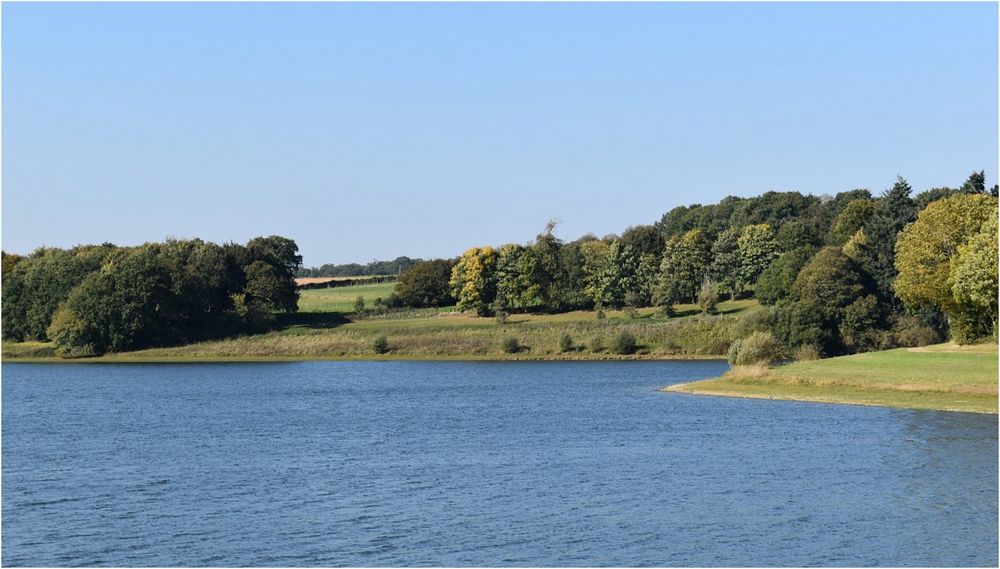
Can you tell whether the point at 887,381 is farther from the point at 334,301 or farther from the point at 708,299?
the point at 334,301

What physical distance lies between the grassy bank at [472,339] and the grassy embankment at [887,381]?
1539 inches

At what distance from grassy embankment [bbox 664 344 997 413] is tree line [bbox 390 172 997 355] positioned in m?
4.32

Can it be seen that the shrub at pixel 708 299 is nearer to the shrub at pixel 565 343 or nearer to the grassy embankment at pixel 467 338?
the grassy embankment at pixel 467 338

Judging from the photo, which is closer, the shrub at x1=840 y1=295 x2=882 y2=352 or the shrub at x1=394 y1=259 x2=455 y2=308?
the shrub at x1=840 y1=295 x2=882 y2=352

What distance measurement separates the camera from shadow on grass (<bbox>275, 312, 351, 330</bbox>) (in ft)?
492

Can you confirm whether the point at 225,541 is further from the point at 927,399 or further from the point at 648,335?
the point at 648,335

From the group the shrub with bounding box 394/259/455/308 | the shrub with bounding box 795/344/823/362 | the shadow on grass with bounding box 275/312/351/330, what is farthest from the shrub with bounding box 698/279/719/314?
the shadow on grass with bounding box 275/312/351/330

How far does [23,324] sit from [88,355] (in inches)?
617

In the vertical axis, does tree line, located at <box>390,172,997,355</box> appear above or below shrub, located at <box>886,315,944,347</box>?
above

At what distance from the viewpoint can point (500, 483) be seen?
46656 mm

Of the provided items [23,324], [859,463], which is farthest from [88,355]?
[859,463]

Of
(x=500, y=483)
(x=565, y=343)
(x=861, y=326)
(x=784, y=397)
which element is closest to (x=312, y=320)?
(x=565, y=343)

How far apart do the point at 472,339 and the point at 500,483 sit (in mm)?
87777

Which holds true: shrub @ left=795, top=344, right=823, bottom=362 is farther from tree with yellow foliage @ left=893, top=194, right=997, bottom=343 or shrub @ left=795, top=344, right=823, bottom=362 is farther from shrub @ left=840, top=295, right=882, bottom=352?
tree with yellow foliage @ left=893, top=194, right=997, bottom=343
